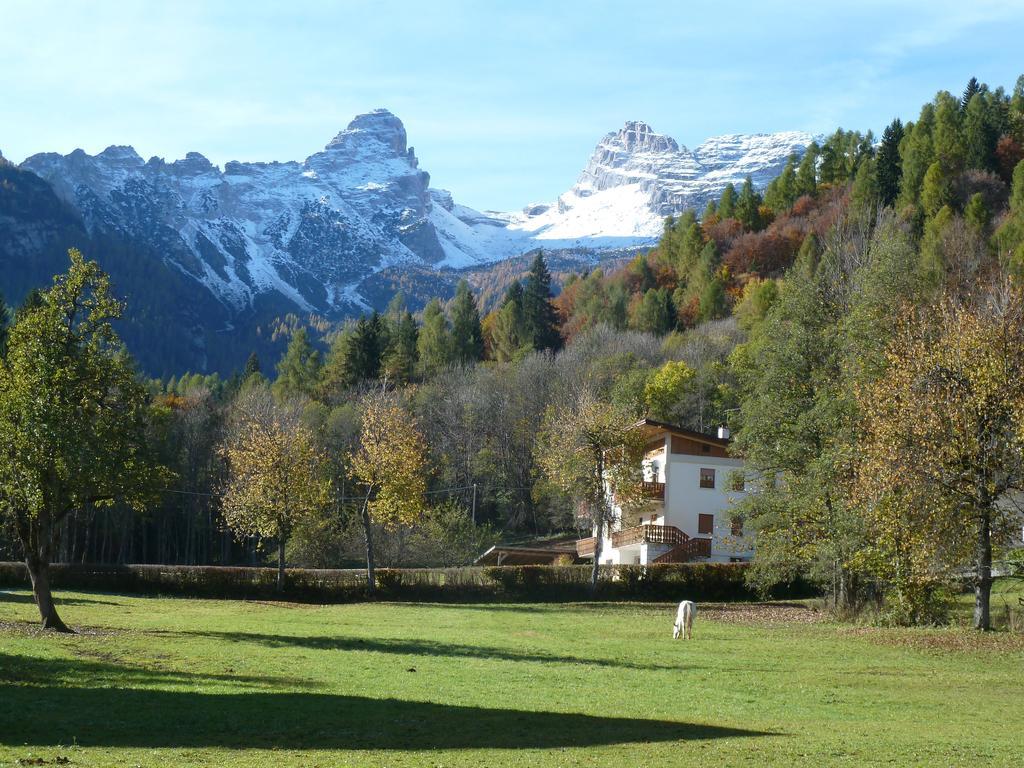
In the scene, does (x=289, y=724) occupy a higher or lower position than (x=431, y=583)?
higher

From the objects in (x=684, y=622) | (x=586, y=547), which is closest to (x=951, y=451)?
(x=684, y=622)

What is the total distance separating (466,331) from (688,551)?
6816cm

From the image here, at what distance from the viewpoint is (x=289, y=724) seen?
16.6 meters

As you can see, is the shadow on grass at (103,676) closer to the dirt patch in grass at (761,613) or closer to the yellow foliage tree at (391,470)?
the dirt patch in grass at (761,613)

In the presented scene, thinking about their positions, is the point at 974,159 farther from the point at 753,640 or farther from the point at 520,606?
the point at 753,640

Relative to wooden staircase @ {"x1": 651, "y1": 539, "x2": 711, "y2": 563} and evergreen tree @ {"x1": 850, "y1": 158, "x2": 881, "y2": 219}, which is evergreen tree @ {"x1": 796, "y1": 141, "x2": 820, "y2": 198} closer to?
evergreen tree @ {"x1": 850, "y1": 158, "x2": 881, "y2": 219}

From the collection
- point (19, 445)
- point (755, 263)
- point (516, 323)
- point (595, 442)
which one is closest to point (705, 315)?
point (755, 263)

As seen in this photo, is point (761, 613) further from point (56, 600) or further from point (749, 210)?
point (749, 210)

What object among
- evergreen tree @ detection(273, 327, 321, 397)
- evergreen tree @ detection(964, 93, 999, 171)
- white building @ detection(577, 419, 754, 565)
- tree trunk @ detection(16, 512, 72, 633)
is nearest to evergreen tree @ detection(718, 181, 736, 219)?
evergreen tree @ detection(964, 93, 999, 171)

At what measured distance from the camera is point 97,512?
83562mm

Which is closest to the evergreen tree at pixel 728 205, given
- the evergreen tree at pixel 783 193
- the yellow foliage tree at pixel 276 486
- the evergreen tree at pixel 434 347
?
the evergreen tree at pixel 783 193

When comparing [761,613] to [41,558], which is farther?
[761,613]

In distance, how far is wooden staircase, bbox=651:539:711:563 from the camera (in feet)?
214

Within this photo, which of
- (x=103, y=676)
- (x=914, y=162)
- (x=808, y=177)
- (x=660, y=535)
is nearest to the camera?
(x=103, y=676)
